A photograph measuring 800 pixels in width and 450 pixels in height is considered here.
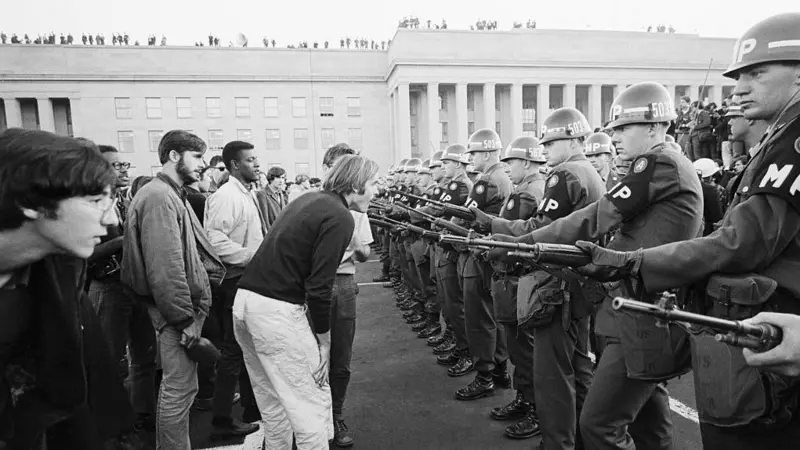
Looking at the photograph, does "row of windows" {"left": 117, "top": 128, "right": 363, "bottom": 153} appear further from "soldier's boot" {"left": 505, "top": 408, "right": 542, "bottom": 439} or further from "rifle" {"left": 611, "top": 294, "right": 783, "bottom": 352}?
"rifle" {"left": 611, "top": 294, "right": 783, "bottom": 352}

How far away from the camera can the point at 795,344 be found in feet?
4.95

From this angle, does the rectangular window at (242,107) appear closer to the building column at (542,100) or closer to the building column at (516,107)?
the building column at (516,107)

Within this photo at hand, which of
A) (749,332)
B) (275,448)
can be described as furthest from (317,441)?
(749,332)

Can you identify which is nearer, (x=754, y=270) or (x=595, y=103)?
(x=754, y=270)

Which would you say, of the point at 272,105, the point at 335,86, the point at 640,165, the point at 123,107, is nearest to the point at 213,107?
the point at 272,105

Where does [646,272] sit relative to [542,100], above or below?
below

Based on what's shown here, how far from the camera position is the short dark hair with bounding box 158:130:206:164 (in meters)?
3.80

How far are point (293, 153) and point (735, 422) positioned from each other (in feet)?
148

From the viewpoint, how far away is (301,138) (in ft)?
149

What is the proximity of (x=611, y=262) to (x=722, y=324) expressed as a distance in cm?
80

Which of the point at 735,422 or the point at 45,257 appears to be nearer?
the point at 45,257

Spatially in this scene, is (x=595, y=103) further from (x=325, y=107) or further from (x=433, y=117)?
(x=325, y=107)

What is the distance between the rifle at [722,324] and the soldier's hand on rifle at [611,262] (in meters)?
0.72

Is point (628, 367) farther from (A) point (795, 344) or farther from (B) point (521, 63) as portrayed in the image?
(B) point (521, 63)
